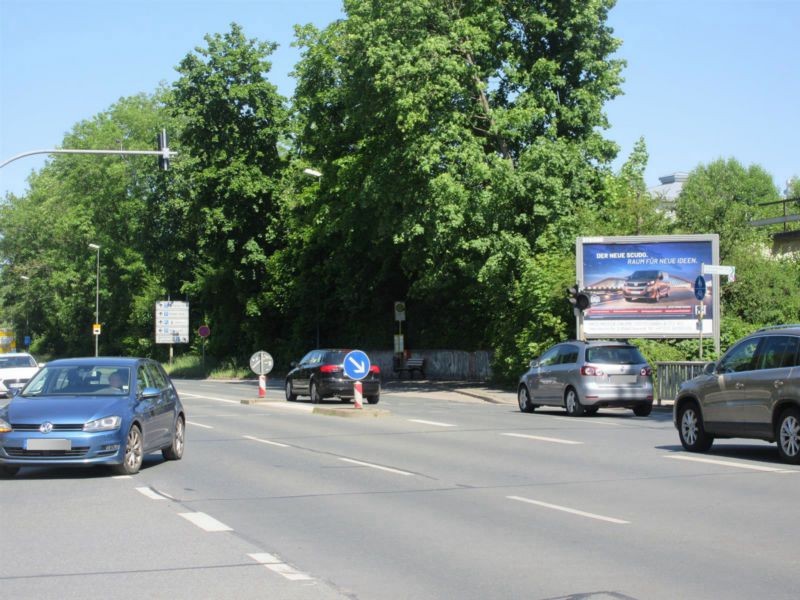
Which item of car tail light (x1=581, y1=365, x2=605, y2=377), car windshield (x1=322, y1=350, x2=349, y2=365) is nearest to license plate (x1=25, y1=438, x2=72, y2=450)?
car tail light (x1=581, y1=365, x2=605, y2=377)

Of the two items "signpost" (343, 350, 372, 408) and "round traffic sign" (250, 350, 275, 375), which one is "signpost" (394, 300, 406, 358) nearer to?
"round traffic sign" (250, 350, 275, 375)

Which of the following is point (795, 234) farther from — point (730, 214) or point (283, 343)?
point (283, 343)

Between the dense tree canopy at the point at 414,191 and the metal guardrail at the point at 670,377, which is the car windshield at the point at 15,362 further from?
the metal guardrail at the point at 670,377

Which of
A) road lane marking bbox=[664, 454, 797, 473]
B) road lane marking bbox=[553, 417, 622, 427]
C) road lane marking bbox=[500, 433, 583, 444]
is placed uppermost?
road lane marking bbox=[553, 417, 622, 427]

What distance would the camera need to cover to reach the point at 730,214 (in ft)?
124

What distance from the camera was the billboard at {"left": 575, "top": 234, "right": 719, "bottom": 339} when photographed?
31938mm

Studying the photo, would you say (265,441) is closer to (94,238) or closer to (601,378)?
(601,378)

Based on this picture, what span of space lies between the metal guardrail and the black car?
768 centimetres

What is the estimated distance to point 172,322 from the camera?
7281cm

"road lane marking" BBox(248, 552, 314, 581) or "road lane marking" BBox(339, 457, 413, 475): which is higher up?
"road lane marking" BBox(339, 457, 413, 475)

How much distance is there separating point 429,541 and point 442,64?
29.7m

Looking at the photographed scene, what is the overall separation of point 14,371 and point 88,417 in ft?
77.6

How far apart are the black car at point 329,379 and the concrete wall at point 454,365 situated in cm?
1387

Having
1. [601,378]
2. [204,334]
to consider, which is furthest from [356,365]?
[204,334]
